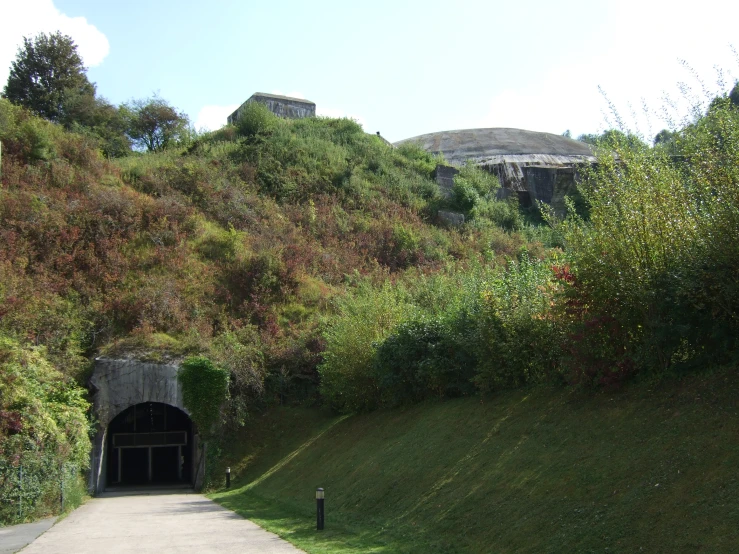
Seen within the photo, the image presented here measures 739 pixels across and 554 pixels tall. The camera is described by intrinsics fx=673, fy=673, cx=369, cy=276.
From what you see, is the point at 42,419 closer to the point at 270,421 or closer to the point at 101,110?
the point at 270,421

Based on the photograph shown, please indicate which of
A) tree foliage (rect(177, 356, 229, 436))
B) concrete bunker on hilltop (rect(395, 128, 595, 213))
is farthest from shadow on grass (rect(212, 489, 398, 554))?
concrete bunker on hilltop (rect(395, 128, 595, 213))

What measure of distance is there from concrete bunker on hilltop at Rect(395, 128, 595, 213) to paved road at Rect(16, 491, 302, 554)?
108ft

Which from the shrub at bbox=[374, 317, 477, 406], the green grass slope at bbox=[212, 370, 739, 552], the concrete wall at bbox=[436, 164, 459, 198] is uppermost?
the concrete wall at bbox=[436, 164, 459, 198]

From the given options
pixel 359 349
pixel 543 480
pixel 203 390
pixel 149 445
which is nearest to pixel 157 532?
pixel 543 480

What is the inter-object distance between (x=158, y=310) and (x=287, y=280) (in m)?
6.75

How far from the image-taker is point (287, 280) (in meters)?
34.0

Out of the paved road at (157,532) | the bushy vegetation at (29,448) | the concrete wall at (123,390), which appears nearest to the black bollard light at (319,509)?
the paved road at (157,532)

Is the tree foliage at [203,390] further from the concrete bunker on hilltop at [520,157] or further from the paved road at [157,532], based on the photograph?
the concrete bunker on hilltop at [520,157]

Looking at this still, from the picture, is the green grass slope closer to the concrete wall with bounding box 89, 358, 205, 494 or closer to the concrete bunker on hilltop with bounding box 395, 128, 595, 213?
the concrete wall with bounding box 89, 358, 205, 494

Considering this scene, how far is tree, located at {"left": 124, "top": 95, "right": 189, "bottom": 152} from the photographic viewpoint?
50250mm

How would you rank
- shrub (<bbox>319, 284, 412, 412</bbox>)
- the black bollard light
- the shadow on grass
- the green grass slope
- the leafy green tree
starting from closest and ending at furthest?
the green grass slope < the shadow on grass < the leafy green tree < the black bollard light < shrub (<bbox>319, 284, 412, 412</bbox>)

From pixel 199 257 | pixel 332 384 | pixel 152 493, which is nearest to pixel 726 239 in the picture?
pixel 332 384

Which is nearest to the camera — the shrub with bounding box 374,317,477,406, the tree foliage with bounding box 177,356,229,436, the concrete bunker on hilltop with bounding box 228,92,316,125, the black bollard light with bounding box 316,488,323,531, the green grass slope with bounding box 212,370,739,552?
the green grass slope with bounding box 212,370,739,552

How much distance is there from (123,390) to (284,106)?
117 feet
